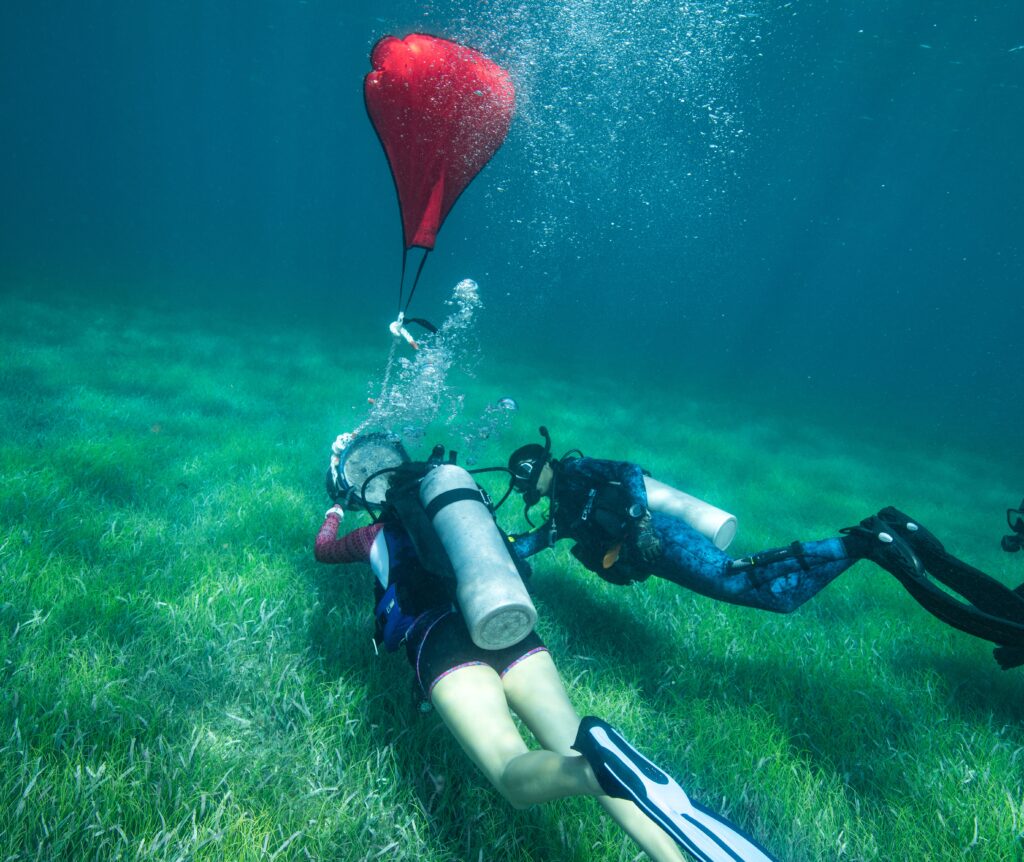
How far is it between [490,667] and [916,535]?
2.59 metres

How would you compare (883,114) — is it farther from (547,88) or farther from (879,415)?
(547,88)

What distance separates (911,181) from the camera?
43531 mm

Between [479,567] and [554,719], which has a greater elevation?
[479,567]

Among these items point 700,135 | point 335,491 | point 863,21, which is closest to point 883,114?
point 863,21

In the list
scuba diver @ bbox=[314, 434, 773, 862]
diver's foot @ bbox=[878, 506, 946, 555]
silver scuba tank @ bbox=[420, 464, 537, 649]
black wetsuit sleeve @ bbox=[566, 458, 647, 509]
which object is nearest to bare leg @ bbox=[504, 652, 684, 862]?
scuba diver @ bbox=[314, 434, 773, 862]

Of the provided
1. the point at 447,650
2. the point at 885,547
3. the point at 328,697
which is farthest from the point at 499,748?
the point at 885,547

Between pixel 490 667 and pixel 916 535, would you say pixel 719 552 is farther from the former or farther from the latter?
pixel 490 667

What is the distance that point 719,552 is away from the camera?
3.38 m

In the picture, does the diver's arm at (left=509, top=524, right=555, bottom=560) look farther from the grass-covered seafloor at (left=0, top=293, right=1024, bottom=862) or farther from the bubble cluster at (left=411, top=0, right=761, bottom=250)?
the bubble cluster at (left=411, top=0, right=761, bottom=250)

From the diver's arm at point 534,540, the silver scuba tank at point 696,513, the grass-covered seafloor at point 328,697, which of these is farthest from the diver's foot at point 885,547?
the diver's arm at point 534,540

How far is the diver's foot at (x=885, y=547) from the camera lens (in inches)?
109

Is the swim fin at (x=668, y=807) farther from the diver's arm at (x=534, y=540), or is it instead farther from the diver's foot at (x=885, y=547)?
the diver's arm at (x=534, y=540)

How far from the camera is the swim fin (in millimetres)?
1482

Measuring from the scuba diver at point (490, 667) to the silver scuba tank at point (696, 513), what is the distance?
1.49 metres
